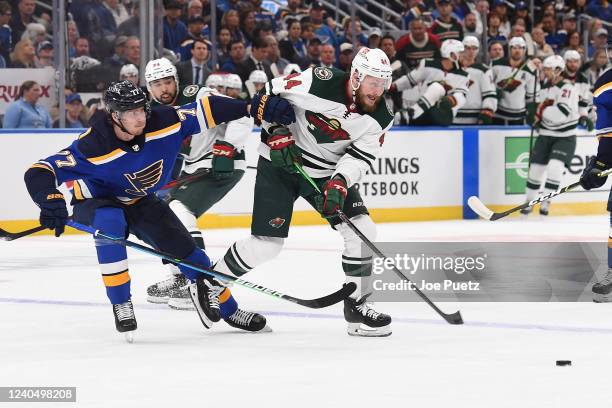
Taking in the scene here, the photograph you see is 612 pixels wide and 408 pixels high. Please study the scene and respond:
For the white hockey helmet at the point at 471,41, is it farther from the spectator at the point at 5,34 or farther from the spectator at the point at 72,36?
the spectator at the point at 5,34

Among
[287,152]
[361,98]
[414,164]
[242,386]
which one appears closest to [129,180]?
[287,152]

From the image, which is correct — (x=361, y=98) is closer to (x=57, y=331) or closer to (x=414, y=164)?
(x=57, y=331)

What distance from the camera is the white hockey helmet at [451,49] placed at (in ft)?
40.2

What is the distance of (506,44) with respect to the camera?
14.2 m

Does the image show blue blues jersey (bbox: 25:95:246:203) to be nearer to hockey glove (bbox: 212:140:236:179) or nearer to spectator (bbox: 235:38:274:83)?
hockey glove (bbox: 212:140:236:179)

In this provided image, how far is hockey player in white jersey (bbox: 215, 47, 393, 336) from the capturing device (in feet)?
17.5

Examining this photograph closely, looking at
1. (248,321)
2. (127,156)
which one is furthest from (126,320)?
(127,156)

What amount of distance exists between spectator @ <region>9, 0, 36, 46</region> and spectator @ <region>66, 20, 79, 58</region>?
335 mm

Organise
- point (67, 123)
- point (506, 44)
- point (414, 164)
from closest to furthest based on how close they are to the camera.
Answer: point (67, 123) → point (414, 164) → point (506, 44)

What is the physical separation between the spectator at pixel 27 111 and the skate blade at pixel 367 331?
18.4ft

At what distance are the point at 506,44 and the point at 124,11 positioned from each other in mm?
5160
